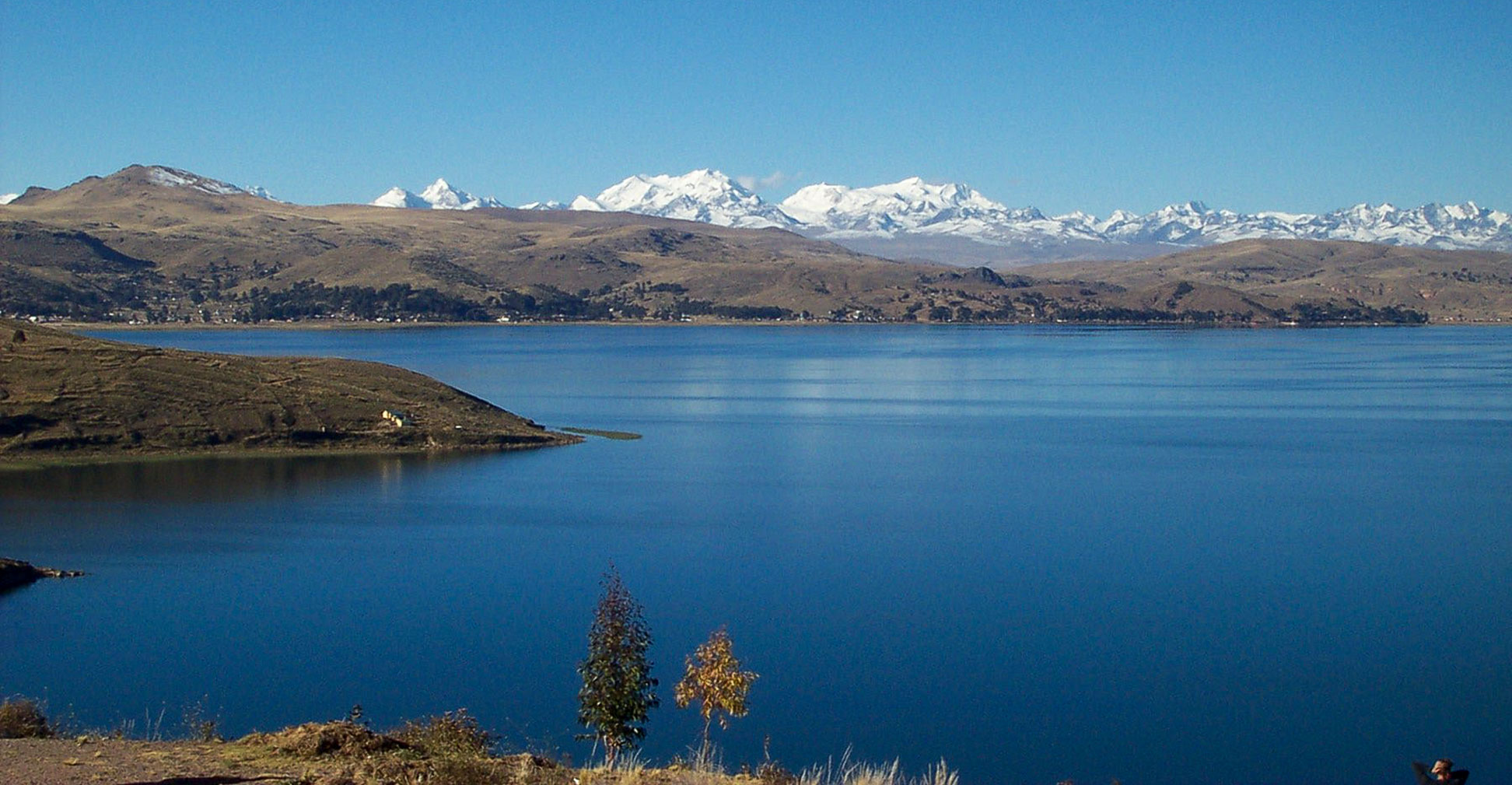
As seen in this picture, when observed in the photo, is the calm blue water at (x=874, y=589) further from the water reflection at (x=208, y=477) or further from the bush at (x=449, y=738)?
the bush at (x=449, y=738)

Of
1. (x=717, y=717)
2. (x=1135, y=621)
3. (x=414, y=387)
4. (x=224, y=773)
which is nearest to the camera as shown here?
(x=224, y=773)

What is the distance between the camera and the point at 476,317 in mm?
190500

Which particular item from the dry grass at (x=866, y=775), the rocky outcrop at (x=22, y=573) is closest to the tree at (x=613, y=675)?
the dry grass at (x=866, y=775)

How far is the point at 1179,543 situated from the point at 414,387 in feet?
114

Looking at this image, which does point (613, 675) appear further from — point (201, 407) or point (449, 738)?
point (201, 407)

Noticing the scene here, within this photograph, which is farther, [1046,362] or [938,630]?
[1046,362]

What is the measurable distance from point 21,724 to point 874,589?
703 inches

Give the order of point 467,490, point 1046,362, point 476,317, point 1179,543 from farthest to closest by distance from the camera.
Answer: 1. point 476,317
2. point 1046,362
3. point 467,490
4. point 1179,543

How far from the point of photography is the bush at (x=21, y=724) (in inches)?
555

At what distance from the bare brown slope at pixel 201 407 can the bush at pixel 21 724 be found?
35.1 meters

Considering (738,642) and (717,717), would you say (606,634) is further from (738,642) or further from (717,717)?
(738,642)

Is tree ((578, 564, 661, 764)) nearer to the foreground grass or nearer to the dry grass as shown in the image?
the foreground grass

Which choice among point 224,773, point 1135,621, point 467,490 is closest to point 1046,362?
point 467,490

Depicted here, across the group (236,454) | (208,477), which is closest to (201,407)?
(236,454)
